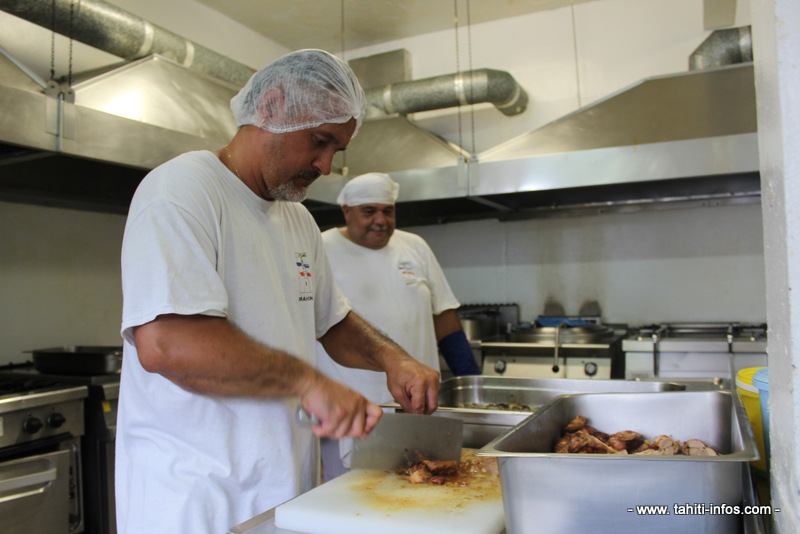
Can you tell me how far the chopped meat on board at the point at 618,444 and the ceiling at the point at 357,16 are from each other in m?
3.24

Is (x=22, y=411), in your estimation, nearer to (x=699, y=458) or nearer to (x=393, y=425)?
(x=393, y=425)

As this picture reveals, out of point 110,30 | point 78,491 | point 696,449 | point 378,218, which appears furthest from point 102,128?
point 696,449

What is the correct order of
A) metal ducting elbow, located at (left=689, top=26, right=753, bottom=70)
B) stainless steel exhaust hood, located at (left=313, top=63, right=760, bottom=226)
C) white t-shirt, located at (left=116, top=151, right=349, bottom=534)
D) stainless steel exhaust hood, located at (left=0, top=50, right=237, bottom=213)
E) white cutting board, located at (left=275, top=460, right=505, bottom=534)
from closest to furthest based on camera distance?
white cutting board, located at (left=275, top=460, right=505, bottom=534), white t-shirt, located at (left=116, top=151, right=349, bottom=534), stainless steel exhaust hood, located at (left=0, top=50, right=237, bottom=213), stainless steel exhaust hood, located at (left=313, top=63, right=760, bottom=226), metal ducting elbow, located at (left=689, top=26, right=753, bottom=70)

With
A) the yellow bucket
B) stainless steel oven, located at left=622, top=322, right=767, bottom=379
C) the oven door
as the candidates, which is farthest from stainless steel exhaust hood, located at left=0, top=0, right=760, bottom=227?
the yellow bucket

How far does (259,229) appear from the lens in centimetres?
126

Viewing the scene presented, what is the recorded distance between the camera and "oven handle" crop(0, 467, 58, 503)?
1.98 meters

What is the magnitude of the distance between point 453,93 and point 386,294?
70.2 inches

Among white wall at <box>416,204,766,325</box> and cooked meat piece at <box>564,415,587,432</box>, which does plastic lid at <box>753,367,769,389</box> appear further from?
A: white wall at <box>416,204,766,325</box>

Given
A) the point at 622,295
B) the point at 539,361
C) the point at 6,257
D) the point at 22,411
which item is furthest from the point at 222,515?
the point at 622,295

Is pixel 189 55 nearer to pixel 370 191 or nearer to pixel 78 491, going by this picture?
pixel 370 191

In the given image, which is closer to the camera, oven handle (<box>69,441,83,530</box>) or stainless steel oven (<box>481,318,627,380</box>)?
oven handle (<box>69,441,83,530</box>)

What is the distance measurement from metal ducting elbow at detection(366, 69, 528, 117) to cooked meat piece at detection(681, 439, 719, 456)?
117 inches

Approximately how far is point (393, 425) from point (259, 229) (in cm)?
50

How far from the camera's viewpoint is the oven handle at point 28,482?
198 centimetres
